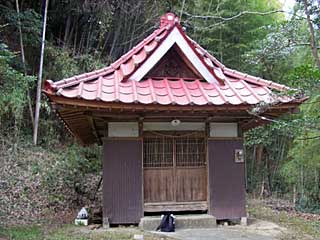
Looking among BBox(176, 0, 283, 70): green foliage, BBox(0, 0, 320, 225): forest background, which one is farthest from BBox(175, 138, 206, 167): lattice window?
BBox(176, 0, 283, 70): green foliage

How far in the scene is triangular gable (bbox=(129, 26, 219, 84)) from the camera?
6039 mm

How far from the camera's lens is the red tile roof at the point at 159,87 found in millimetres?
5375

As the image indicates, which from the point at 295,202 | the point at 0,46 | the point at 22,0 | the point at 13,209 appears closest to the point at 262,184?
the point at 295,202

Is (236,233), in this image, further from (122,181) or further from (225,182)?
(122,181)

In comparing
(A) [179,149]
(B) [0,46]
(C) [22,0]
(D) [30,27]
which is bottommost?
(A) [179,149]

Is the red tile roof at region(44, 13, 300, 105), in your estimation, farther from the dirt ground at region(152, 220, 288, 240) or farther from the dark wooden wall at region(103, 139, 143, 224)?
the dirt ground at region(152, 220, 288, 240)

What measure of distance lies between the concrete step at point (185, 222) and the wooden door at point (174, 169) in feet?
1.15

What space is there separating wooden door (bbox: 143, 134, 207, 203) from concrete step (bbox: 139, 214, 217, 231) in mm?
349

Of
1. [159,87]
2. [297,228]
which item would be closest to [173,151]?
[159,87]

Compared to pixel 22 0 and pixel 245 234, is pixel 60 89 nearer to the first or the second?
pixel 245 234

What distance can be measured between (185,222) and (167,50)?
258 cm

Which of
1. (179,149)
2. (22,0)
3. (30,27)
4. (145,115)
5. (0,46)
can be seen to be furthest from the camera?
(22,0)

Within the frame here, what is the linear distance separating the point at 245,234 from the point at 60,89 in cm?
Answer: 315

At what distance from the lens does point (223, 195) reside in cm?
616
